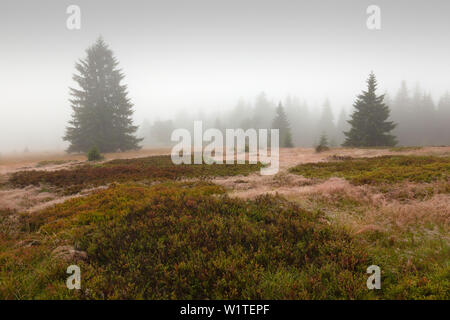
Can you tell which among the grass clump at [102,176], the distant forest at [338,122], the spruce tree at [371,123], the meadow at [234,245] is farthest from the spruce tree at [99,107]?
the spruce tree at [371,123]

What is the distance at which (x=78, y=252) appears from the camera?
415 cm

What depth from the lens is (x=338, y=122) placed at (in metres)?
74.0

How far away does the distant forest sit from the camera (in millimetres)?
57178

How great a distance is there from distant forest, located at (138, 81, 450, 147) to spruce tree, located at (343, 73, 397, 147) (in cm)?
2031

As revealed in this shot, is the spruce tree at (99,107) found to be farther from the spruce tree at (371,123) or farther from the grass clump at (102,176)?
the spruce tree at (371,123)

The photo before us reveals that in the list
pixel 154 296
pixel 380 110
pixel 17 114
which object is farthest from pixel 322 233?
pixel 17 114

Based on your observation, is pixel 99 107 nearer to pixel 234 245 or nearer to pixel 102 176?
pixel 102 176

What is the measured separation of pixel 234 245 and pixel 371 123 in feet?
111

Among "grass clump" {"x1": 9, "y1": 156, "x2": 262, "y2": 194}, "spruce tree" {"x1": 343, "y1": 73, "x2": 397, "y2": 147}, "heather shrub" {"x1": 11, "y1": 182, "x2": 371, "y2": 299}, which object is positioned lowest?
"heather shrub" {"x1": 11, "y1": 182, "x2": 371, "y2": 299}

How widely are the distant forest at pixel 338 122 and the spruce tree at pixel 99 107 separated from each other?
32870 mm

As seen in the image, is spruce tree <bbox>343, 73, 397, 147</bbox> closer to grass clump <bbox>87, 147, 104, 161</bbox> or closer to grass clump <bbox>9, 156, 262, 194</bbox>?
grass clump <bbox>9, 156, 262, 194</bbox>

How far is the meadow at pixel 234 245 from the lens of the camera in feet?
10.3

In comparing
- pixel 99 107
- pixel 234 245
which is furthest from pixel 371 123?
pixel 99 107

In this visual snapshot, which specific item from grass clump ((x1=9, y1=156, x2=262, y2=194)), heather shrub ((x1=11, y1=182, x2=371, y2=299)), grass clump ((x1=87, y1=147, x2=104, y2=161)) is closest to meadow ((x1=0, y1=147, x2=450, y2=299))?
heather shrub ((x1=11, y1=182, x2=371, y2=299))
